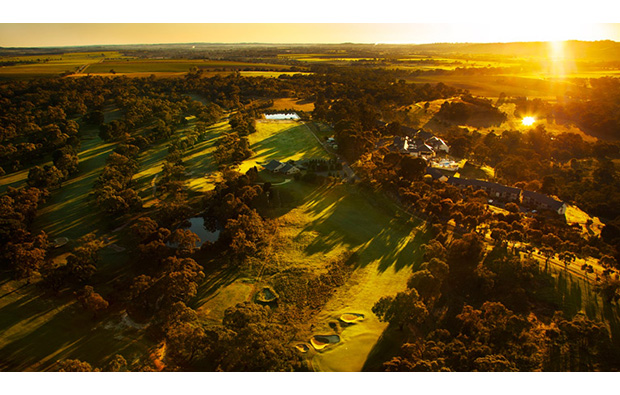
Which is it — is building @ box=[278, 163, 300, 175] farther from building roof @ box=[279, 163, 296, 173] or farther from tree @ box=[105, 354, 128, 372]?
tree @ box=[105, 354, 128, 372]

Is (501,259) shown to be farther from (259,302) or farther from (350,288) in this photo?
(259,302)

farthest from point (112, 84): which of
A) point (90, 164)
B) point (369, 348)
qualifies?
point (369, 348)

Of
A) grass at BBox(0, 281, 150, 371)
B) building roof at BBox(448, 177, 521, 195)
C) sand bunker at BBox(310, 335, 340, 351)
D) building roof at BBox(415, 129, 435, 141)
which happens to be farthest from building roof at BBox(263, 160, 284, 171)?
building roof at BBox(415, 129, 435, 141)

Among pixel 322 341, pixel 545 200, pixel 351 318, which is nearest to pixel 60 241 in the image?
pixel 322 341

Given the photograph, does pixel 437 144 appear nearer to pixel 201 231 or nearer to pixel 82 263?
pixel 201 231

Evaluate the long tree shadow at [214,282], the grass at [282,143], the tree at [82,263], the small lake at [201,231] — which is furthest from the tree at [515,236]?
the tree at [82,263]

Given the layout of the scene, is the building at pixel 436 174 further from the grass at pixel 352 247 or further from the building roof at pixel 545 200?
the grass at pixel 352 247
